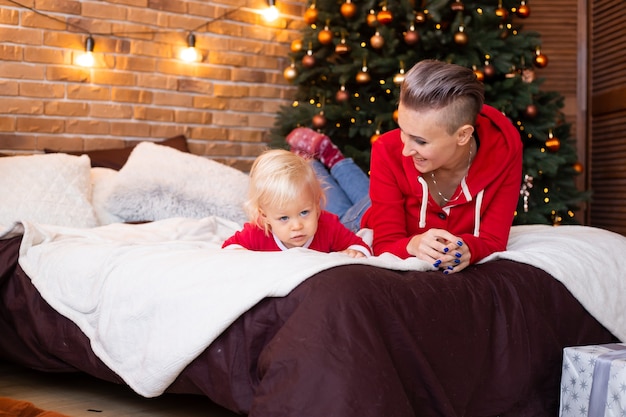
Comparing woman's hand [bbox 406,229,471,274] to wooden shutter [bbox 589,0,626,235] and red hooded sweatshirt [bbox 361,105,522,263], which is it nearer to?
red hooded sweatshirt [bbox 361,105,522,263]

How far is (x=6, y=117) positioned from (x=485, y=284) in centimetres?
265

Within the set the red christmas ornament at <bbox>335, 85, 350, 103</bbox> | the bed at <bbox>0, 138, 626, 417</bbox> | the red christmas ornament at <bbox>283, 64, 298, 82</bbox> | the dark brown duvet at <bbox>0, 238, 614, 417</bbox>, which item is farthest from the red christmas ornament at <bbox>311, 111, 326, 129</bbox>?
the dark brown duvet at <bbox>0, 238, 614, 417</bbox>

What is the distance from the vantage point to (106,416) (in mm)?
2252

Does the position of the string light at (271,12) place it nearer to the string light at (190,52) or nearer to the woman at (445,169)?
the string light at (190,52)

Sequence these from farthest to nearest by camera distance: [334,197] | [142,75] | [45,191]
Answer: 1. [142,75]
2. [334,197]
3. [45,191]

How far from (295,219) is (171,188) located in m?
1.29

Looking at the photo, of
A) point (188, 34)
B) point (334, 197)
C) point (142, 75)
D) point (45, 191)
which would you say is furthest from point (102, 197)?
point (188, 34)

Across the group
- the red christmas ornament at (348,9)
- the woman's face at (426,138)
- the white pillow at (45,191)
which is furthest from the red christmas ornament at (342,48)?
the woman's face at (426,138)

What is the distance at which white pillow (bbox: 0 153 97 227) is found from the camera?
9.86 feet

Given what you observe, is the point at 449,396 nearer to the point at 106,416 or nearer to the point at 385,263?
the point at 385,263

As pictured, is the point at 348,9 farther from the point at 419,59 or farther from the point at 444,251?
the point at 444,251

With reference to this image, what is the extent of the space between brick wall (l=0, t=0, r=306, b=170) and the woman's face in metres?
2.28

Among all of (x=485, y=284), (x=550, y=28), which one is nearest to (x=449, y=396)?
Answer: (x=485, y=284)

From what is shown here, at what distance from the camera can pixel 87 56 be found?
13.0 ft
